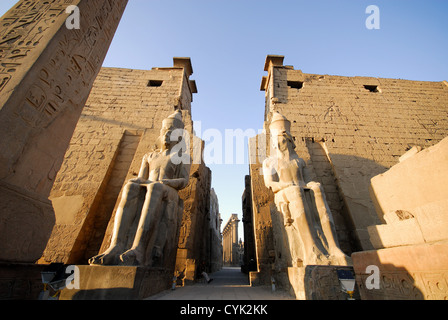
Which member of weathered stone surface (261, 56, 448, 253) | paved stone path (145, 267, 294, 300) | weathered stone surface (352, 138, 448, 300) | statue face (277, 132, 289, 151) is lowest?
paved stone path (145, 267, 294, 300)

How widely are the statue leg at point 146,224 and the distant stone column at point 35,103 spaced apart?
80 cm

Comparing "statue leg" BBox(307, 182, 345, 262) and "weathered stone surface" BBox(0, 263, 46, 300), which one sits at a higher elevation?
"statue leg" BBox(307, 182, 345, 262)

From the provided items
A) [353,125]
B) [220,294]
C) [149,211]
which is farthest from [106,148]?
[353,125]

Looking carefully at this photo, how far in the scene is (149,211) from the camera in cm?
260

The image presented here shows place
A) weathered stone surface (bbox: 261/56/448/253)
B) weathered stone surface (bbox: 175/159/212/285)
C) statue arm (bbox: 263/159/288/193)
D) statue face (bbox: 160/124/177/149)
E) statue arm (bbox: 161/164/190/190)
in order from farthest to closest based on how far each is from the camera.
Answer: weathered stone surface (bbox: 261/56/448/253)
weathered stone surface (bbox: 175/159/212/285)
statue face (bbox: 160/124/177/149)
statue arm (bbox: 263/159/288/193)
statue arm (bbox: 161/164/190/190)

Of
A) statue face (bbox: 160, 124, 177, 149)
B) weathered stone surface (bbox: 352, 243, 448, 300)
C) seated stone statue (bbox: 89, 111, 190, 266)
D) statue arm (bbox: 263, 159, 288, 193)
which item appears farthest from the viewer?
statue face (bbox: 160, 124, 177, 149)

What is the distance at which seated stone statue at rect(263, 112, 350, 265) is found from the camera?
2473 millimetres

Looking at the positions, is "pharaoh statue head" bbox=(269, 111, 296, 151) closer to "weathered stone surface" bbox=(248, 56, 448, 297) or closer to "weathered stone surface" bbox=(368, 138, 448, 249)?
"weathered stone surface" bbox=(248, 56, 448, 297)

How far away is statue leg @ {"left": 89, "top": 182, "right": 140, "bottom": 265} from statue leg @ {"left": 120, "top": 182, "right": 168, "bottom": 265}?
16 centimetres

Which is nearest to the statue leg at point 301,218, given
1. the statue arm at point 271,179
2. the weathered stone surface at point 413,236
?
the statue arm at point 271,179

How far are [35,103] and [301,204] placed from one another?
3.16 meters

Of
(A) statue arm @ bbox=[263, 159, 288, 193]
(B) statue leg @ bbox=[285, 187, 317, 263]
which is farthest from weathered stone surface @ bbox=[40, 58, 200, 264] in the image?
(B) statue leg @ bbox=[285, 187, 317, 263]

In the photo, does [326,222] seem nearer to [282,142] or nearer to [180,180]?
[282,142]
